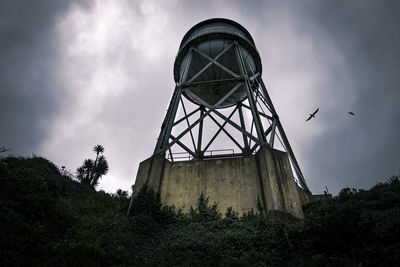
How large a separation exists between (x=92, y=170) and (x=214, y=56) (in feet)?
72.7

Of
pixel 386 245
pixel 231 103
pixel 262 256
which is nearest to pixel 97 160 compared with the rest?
pixel 231 103

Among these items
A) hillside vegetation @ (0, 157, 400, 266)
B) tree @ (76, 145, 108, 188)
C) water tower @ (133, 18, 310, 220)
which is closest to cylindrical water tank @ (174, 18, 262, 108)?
water tower @ (133, 18, 310, 220)

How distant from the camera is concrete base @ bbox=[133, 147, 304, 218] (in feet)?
31.6

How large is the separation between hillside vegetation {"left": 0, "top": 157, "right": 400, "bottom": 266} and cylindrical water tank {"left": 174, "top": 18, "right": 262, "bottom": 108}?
7349mm

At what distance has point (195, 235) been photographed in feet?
29.7

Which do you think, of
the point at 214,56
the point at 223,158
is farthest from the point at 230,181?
the point at 214,56

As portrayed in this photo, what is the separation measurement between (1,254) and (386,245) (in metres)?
9.12

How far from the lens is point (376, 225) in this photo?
7.34 meters

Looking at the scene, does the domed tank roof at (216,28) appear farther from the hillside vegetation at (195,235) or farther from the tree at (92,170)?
the tree at (92,170)

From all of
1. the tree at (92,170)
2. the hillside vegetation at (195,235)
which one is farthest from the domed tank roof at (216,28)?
the tree at (92,170)

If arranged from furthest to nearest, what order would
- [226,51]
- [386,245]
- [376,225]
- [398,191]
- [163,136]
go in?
1. [226,51]
2. [163,136]
3. [398,191]
4. [376,225]
5. [386,245]

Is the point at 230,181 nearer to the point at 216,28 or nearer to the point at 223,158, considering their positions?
the point at 223,158

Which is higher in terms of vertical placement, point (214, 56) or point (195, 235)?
point (214, 56)

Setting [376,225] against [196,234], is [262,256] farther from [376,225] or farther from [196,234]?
[376,225]
